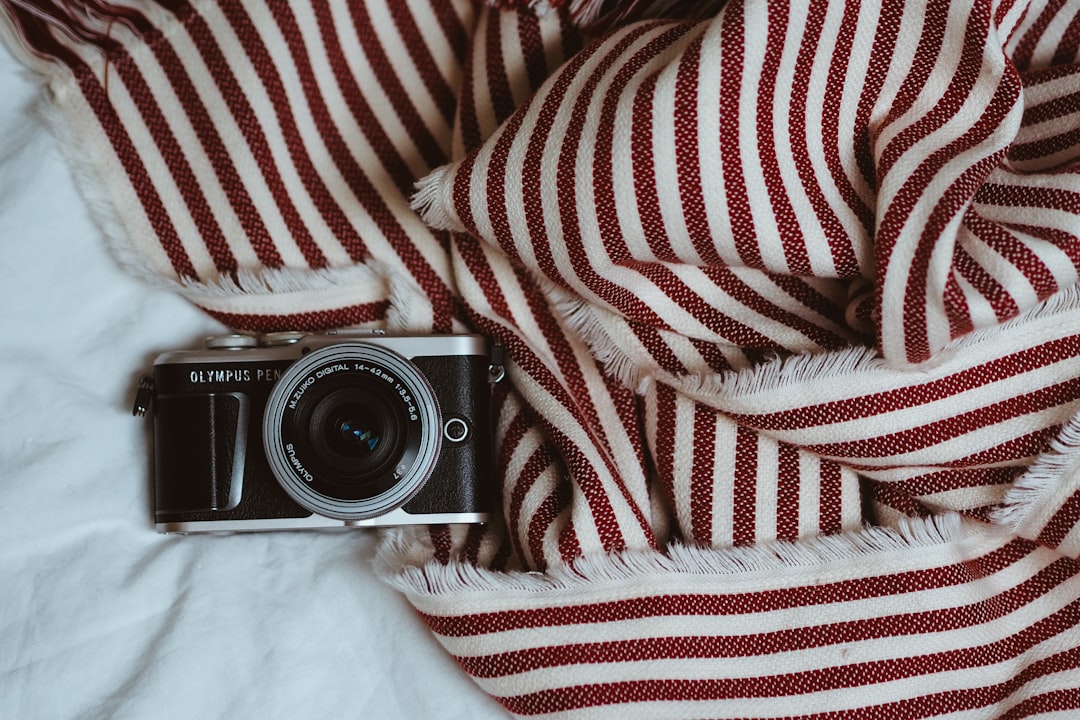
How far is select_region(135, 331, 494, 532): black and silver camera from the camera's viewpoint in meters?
0.55

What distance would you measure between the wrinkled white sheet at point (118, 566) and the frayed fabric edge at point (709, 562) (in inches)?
2.4

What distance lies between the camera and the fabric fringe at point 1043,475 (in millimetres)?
538

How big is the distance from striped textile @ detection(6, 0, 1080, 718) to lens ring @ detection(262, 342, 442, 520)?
0.07 metres

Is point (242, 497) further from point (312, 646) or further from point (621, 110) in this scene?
point (621, 110)

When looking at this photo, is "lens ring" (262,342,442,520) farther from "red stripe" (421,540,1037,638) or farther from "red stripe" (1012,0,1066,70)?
"red stripe" (1012,0,1066,70)

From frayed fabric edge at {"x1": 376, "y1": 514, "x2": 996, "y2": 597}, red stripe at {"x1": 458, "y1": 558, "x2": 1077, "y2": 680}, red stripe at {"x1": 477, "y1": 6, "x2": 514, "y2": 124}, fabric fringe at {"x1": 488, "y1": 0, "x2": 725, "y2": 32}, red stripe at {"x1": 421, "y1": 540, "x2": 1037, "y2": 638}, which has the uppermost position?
fabric fringe at {"x1": 488, "y1": 0, "x2": 725, "y2": 32}

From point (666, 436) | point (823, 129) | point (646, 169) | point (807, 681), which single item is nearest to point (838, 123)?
point (823, 129)

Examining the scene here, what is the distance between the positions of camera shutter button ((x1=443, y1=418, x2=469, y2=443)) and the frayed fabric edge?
3.3 inches

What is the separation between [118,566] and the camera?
627 millimetres

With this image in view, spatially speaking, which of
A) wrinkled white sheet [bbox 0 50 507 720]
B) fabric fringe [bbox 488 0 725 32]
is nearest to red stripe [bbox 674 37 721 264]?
fabric fringe [bbox 488 0 725 32]

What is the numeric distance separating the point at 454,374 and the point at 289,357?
10 cm

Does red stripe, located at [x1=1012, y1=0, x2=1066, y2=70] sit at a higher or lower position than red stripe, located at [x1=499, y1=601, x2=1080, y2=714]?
higher

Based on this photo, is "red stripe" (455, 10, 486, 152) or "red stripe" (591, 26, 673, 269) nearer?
"red stripe" (591, 26, 673, 269)

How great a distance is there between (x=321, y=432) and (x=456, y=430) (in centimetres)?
8
